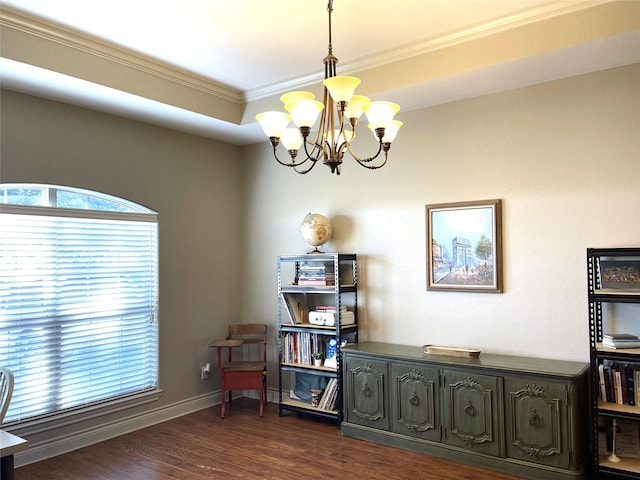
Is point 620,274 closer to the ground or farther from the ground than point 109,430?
farther from the ground

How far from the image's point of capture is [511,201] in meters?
3.85

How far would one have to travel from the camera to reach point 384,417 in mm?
3979

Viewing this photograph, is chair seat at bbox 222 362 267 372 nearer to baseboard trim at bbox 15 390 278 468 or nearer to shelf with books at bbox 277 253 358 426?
shelf with books at bbox 277 253 358 426

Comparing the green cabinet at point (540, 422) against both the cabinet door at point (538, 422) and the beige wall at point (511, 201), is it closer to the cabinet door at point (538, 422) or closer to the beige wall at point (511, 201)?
the cabinet door at point (538, 422)

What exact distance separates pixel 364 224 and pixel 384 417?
1673mm

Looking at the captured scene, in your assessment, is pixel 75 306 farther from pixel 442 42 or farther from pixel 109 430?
pixel 442 42

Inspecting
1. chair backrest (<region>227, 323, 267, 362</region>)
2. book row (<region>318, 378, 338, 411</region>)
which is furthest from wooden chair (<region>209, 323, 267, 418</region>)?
book row (<region>318, 378, 338, 411</region>)

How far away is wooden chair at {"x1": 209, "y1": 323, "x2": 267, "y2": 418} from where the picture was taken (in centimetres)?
472

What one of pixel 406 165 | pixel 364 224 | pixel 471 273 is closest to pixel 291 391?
pixel 364 224

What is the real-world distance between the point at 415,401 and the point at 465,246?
1.26 meters

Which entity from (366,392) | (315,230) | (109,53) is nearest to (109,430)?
(366,392)

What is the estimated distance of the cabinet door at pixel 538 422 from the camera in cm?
324

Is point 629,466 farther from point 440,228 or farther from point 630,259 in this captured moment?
point 440,228

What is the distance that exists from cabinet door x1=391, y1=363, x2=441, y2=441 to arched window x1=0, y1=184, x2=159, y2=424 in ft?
7.27
